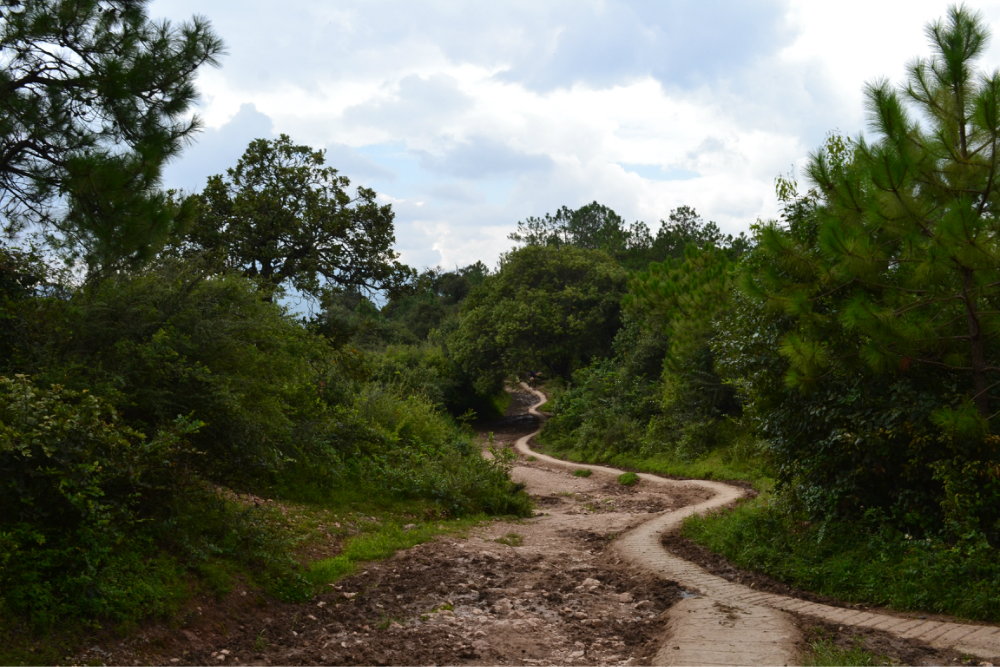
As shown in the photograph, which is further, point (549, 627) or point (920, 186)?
point (920, 186)

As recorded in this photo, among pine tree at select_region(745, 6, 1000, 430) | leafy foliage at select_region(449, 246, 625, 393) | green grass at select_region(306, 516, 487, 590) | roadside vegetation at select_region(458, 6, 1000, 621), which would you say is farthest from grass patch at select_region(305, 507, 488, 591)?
leafy foliage at select_region(449, 246, 625, 393)

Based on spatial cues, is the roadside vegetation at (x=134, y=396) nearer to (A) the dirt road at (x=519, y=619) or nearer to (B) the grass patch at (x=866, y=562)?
(A) the dirt road at (x=519, y=619)

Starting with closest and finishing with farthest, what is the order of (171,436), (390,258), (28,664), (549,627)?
(28,664)
(171,436)
(549,627)
(390,258)

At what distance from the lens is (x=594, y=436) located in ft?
77.7

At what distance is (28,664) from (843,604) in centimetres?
659

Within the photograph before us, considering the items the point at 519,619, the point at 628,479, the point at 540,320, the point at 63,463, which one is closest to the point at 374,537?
the point at 519,619

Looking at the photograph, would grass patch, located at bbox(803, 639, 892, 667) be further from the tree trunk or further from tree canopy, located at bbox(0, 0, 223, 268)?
tree canopy, located at bbox(0, 0, 223, 268)

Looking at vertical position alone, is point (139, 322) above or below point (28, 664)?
above

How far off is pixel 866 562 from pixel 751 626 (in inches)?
75.0

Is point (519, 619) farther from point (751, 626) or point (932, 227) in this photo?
point (932, 227)

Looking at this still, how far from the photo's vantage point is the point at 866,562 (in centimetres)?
706

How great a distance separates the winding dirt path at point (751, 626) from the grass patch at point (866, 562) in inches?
12.2

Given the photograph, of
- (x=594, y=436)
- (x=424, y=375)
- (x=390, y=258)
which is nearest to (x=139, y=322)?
(x=390, y=258)

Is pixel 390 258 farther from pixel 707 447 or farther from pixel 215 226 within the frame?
pixel 707 447
